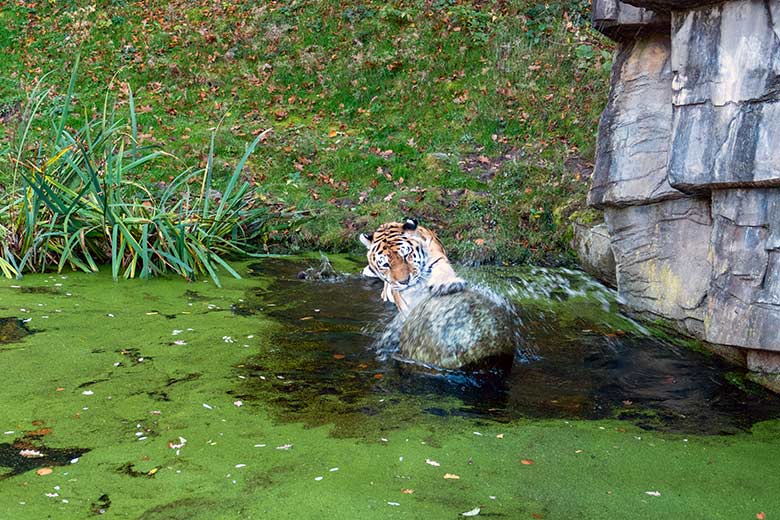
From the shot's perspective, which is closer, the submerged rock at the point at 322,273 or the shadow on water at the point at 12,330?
the shadow on water at the point at 12,330

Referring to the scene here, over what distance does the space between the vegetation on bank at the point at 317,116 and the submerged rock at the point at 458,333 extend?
3.06 m

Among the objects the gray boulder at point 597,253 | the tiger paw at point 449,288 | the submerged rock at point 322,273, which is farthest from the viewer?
the submerged rock at point 322,273

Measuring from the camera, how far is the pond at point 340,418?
3744 millimetres

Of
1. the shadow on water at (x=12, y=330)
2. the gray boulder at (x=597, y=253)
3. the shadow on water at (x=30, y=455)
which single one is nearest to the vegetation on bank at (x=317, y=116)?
the gray boulder at (x=597, y=253)

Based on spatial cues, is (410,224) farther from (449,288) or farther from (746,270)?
(746,270)

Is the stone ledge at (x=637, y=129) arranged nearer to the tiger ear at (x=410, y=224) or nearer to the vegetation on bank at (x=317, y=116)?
the tiger ear at (x=410, y=224)

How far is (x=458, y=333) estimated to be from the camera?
5.86 meters

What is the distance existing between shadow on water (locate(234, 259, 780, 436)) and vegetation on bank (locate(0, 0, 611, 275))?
79.6 inches

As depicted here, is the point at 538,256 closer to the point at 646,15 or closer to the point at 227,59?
the point at 646,15

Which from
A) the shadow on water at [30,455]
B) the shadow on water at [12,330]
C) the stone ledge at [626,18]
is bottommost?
the shadow on water at [30,455]

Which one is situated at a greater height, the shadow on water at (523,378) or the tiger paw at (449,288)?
the tiger paw at (449,288)

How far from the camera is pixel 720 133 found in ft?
17.4

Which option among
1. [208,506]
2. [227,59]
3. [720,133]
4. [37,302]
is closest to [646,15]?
[720,133]

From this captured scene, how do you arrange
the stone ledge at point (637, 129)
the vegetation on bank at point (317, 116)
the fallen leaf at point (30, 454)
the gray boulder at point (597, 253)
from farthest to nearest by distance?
the vegetation on bank at point (317, 116), the gray boulder at point (597, 253), the stone ledge at point (637, 129), the fallen leaf at point (30, 454)
